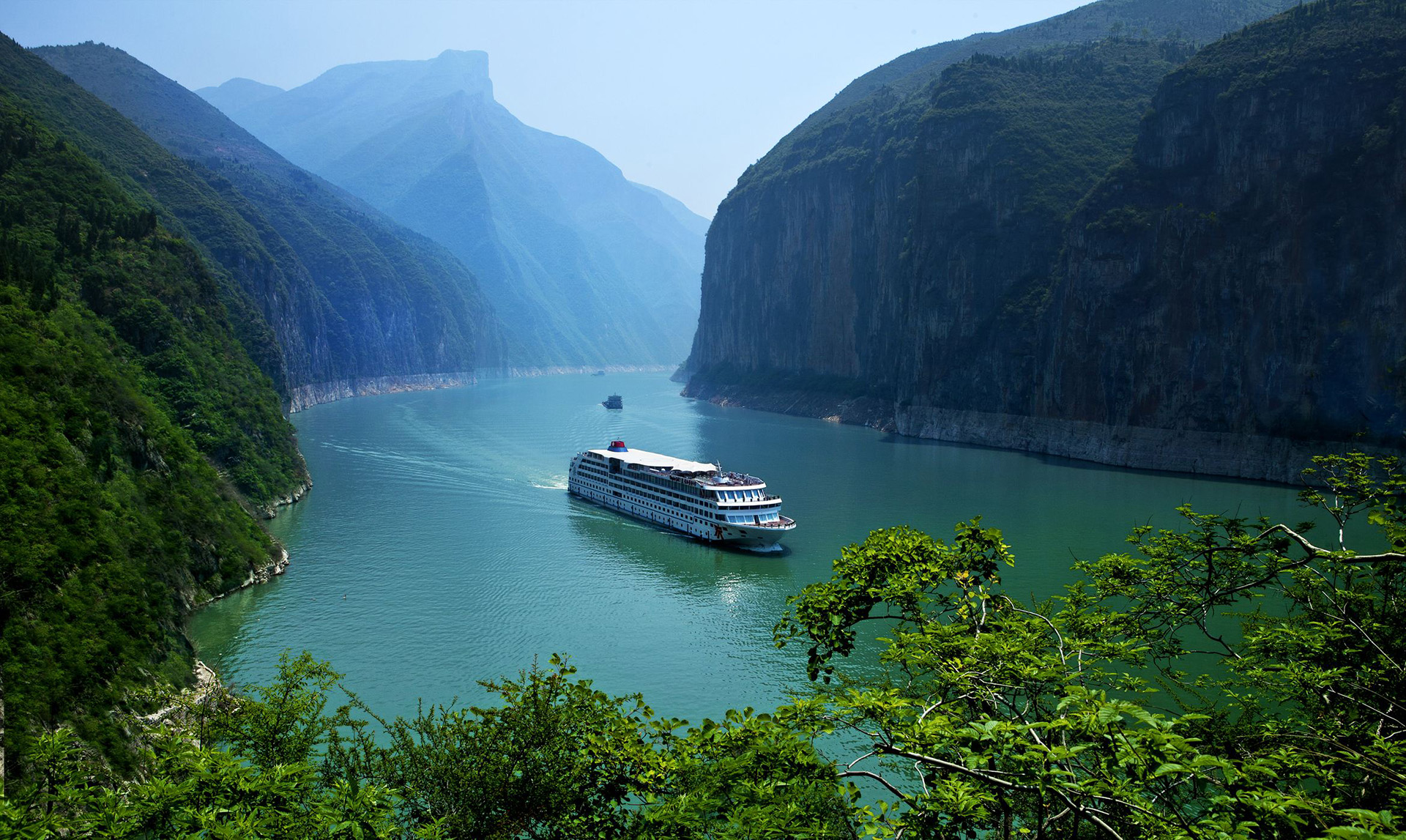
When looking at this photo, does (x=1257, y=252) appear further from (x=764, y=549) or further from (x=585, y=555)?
(x=585, y=555)

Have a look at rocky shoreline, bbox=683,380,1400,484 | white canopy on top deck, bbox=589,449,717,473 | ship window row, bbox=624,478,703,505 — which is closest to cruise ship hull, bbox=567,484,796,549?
ship window row, bbox=624,478,703,505

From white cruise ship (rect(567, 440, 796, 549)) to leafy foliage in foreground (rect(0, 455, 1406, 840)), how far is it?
126ft

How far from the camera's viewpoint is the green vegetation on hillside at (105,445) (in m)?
24.0

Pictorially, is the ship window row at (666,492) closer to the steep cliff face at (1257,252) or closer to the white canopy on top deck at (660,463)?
the white canopy on top deck at (660,463)

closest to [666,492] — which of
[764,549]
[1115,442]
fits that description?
[764,549]

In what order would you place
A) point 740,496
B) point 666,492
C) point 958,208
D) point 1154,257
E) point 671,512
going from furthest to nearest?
point 958,208
point 1154,257
point 666,492
point 671,512
point 740,496

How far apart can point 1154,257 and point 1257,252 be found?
1090 centimetres

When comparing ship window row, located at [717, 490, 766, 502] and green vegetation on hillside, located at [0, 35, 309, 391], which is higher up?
green vegetation on hillside, located at [0, 35, 309, 391]

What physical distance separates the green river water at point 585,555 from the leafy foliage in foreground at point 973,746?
17749 mm

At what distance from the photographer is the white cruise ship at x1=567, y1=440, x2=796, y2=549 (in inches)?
2117

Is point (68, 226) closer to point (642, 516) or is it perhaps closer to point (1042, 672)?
point (642, 516)

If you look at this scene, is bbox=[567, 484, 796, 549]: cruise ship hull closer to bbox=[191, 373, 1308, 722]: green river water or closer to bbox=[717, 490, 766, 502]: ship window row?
bbox=[191, 373, 1308, 722]: green river water

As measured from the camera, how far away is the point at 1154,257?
93812mm

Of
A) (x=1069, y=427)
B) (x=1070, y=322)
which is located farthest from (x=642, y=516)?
(x=1070, y=322)
